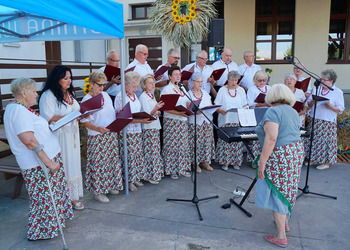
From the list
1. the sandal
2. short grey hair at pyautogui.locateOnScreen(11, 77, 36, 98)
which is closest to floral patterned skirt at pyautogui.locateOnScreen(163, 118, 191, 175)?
the sandal

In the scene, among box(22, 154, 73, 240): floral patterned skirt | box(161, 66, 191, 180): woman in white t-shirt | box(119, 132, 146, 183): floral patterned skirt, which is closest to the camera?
box(22, 154, 73, 240): floral patterned skirt

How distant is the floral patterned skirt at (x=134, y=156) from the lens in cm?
418

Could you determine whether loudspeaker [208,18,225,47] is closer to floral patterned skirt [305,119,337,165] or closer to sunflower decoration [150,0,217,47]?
sunflower decoration [150,0,217,47]

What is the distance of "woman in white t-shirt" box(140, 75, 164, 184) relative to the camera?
430 centimetres

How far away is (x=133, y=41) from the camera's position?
12578 millimetres

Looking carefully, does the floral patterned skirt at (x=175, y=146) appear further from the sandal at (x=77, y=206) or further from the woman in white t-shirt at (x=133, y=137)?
the sandal at (x=77, y=206)

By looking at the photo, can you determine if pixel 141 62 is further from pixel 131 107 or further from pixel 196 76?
pixel 131 107

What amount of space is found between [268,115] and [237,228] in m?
1.30

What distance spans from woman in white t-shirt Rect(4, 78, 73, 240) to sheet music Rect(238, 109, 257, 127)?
2182 millimetres

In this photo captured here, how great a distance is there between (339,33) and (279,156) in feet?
30.4

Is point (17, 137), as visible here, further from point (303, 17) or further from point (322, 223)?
point (303, 17)

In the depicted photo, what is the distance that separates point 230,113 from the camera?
5.03 metres

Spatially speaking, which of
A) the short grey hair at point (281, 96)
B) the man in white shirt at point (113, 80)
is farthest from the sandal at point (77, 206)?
the short grey hair at point (281, 96)

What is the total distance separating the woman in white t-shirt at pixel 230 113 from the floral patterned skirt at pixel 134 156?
4.80ft
